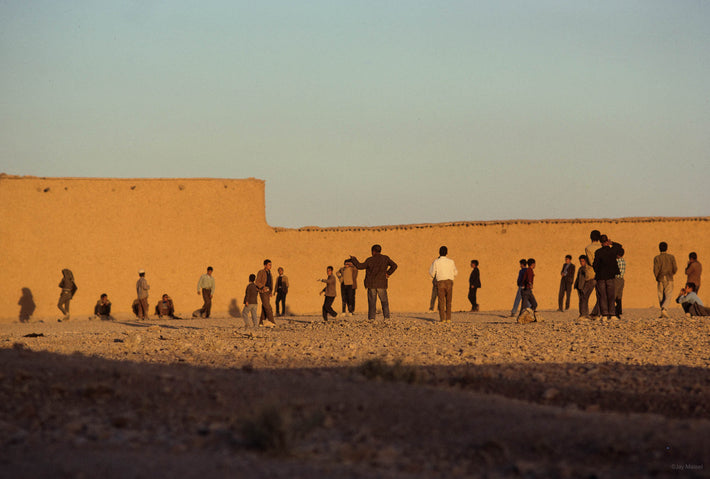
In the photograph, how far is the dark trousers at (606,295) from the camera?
17281mm

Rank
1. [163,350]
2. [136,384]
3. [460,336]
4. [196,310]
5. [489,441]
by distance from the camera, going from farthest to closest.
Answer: [196,310], [460,336], [163,350], [136,384], [489,441]

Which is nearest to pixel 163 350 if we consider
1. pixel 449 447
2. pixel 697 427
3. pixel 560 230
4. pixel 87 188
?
pixel 449 447

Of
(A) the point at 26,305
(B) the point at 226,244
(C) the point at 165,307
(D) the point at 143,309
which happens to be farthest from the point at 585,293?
(A) the point at 26,305

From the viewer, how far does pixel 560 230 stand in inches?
1257

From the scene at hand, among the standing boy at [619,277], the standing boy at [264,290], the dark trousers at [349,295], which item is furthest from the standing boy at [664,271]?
the standing boy at [264,290]

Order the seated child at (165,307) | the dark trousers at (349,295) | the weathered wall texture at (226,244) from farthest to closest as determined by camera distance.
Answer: the weathered wall texture at (226,244)
the seated child at (165,307)
the dark trousers at (349,295)

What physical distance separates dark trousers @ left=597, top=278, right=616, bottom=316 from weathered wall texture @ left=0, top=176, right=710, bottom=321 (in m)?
13.5

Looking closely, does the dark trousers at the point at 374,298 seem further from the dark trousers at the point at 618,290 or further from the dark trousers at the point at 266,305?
the dark trousers at the point at 618,290

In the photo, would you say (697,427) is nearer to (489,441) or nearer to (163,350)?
(489,441)

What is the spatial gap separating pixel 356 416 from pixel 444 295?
1235 cm

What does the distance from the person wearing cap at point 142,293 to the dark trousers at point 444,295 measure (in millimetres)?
10774

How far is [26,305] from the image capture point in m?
29.5

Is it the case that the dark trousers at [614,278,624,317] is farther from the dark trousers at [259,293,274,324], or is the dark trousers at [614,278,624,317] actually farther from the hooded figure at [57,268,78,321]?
the hooded figure at [57,268,78,321]

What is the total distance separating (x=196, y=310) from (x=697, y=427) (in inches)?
1013
